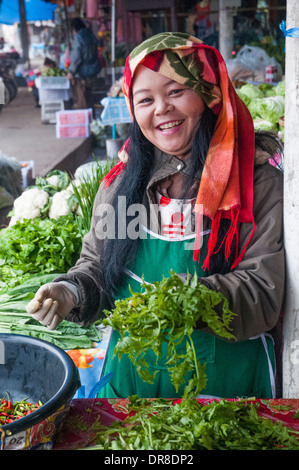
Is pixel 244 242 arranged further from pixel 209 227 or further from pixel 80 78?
pixel 80 78

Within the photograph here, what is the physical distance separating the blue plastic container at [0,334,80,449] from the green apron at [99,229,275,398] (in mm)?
418

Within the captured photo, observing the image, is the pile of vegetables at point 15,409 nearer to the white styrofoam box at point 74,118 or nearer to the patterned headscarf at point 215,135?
the patterned headscarf at point 215,135

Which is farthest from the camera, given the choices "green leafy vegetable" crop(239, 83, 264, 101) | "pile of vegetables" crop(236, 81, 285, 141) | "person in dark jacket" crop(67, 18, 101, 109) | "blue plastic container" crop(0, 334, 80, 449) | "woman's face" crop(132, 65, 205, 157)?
"person in dark jacket" crop(67, 18, 101, 109)

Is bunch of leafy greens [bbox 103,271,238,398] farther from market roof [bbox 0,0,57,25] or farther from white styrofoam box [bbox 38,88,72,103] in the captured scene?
market roof [bbox 0,0,57,25]

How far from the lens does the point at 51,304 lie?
1700mm

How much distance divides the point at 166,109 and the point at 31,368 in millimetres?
914

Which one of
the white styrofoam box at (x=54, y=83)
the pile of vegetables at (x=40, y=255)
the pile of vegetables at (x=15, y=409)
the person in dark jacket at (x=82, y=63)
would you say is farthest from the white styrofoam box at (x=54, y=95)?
the pile of vegetables at (x=15, y=409)

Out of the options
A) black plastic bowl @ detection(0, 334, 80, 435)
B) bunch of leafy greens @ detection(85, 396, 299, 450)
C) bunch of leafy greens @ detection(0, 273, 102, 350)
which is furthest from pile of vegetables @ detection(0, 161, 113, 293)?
bunch of leafy greens @ detection(85, 396, 299, 450)

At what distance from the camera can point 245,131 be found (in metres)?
1.80

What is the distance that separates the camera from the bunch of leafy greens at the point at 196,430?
4.20 ft

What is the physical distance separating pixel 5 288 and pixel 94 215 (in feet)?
3.86

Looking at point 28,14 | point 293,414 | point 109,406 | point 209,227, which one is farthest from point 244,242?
point 28,14

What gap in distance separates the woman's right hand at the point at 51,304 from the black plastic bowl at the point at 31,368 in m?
0.11

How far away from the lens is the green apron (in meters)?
1.82
